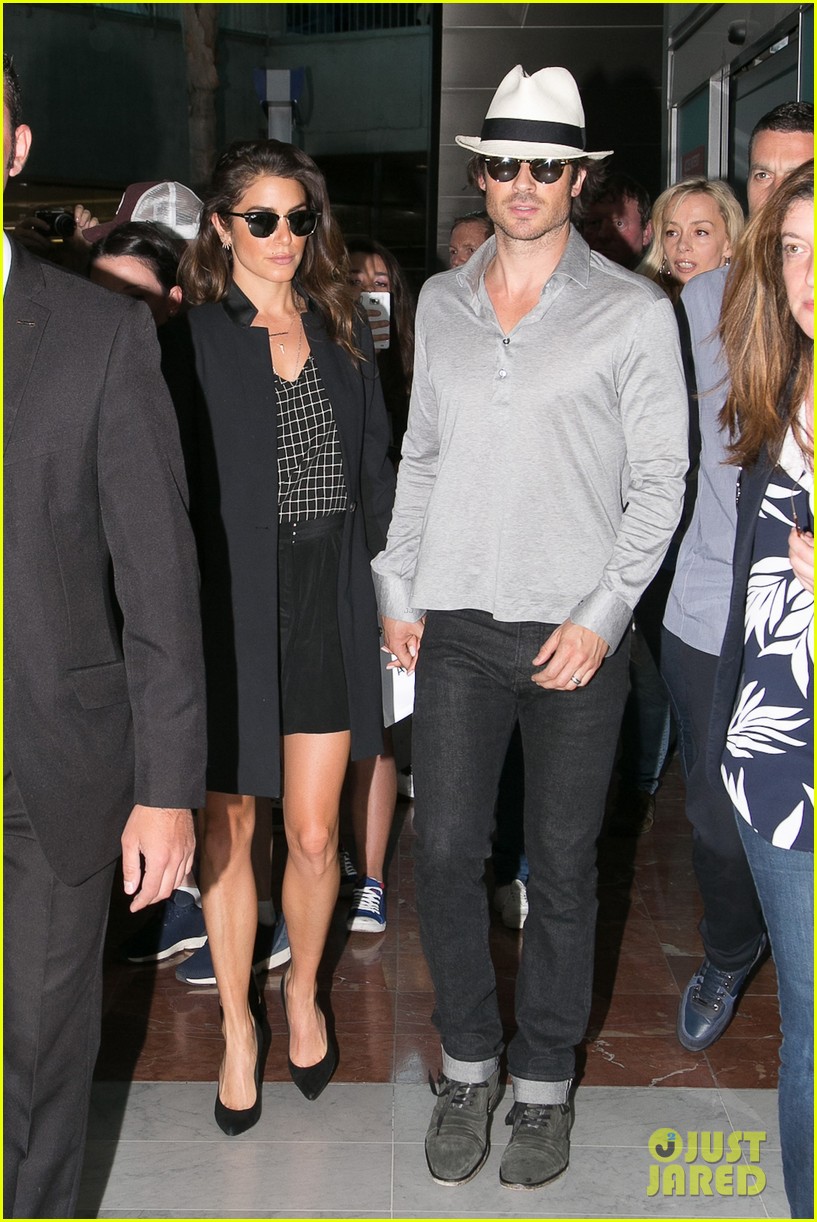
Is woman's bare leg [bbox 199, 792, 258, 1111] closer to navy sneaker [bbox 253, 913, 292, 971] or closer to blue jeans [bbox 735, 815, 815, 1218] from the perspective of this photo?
navy sneaker [bbox 253, 913, 292, 971]

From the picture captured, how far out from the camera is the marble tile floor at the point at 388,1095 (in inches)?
111

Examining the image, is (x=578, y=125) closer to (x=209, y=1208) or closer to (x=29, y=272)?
(x=29, y=272)

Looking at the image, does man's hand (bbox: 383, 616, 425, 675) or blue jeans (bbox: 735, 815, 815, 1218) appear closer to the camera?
blue jeans (bbox: 735, 815, 815, 1218)

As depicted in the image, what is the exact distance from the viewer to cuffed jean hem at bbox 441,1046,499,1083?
296cm

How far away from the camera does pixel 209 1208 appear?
2.78 meters

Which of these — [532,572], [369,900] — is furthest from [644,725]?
[532,572]

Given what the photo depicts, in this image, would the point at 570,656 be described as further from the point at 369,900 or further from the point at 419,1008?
the point at 369,900

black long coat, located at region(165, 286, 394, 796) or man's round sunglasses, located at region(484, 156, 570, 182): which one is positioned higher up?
man's round sunglasses, located at region(484, 156, 570, 182)

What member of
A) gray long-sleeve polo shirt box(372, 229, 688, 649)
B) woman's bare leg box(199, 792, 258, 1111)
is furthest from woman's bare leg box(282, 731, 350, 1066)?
gray long-sleeve polo shirt box(372, 229, 688, 649)

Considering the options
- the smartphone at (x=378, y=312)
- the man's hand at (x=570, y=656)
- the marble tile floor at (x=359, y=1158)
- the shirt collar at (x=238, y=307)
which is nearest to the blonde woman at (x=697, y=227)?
the smartphone at (x=378, y=312)

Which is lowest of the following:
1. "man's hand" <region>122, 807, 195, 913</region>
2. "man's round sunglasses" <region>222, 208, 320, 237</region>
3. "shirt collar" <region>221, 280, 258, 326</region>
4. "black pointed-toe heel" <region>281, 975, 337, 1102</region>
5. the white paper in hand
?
"black pointed-toe heel" <region>281, 975, 337, 1102</region>

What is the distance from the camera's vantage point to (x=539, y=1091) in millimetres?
2939

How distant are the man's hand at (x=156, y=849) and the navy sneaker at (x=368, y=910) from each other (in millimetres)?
2125

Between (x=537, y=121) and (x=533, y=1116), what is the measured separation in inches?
81.1
